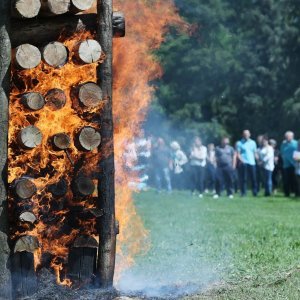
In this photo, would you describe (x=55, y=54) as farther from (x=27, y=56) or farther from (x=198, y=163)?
(x=198, y=163)

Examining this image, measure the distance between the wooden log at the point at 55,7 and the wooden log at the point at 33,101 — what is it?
748mm

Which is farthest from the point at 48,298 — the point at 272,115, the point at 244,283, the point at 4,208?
the point at 272,115

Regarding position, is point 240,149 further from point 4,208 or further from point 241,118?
point 4,208

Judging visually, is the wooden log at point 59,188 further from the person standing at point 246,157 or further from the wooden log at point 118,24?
the person standing at point 246,157

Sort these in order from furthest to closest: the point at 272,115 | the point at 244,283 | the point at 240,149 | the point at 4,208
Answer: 1. the point at 272,115
2. the point at 240,149
3. the point at 244,283
4. the point at 4,208

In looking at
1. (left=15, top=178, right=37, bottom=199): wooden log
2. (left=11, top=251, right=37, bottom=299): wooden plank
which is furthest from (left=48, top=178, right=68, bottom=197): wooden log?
(left=11, top=251, right=37, bottom=299): wooden plank

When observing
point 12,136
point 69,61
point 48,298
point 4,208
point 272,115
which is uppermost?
point 272,115

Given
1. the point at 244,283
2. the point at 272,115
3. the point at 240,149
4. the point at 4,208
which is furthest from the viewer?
the point at 272,115

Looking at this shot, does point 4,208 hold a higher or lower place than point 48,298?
higher

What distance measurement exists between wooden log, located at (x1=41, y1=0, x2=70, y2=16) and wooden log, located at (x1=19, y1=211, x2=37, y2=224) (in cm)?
179

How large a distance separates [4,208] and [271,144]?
72.3 ft

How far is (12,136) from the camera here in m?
8.84

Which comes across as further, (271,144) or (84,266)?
(271,144)

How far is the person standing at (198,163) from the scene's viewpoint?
95.5 ft
